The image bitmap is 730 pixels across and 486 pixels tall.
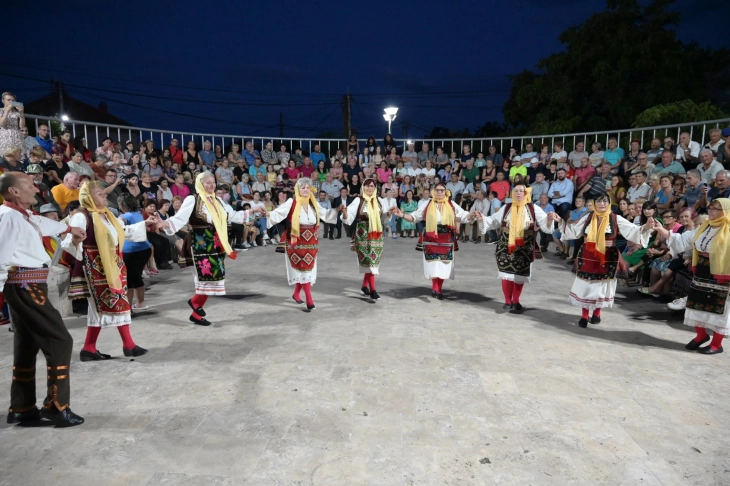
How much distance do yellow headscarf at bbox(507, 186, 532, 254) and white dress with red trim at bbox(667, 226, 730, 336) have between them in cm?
179

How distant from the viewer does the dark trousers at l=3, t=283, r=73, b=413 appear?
3123 millimetres

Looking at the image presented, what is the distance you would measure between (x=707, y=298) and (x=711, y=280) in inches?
6.7

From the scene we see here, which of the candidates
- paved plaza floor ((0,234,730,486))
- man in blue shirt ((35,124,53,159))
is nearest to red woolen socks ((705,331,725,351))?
paved plaza floor ((0,234,730,486))

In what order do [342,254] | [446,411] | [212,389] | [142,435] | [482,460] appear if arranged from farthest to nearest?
[342,254] < [212,389] < [446,411] < [142,435] < [482,460]

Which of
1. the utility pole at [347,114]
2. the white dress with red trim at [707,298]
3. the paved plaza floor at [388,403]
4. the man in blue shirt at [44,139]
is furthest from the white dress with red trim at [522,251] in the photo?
the utility pole at [347,114]

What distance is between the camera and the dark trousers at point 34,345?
312 centimetres

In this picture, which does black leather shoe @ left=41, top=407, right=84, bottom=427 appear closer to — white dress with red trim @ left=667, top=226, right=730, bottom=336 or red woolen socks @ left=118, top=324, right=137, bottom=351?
red woolen socks @ left=118, top=324, right=137, bottom=351

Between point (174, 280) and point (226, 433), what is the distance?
5.39 m

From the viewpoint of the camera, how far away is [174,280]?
316 inches

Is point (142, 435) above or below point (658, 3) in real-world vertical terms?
below

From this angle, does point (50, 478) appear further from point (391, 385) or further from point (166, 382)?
point (391, 385)

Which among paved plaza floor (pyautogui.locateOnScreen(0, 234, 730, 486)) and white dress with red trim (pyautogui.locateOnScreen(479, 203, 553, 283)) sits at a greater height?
white dress with red trim (pyautogui.locateOnScreen(479, 203, 553, 283))

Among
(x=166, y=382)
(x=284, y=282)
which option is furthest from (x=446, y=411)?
(x=284, y=282)

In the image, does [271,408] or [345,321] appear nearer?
[271,408]
